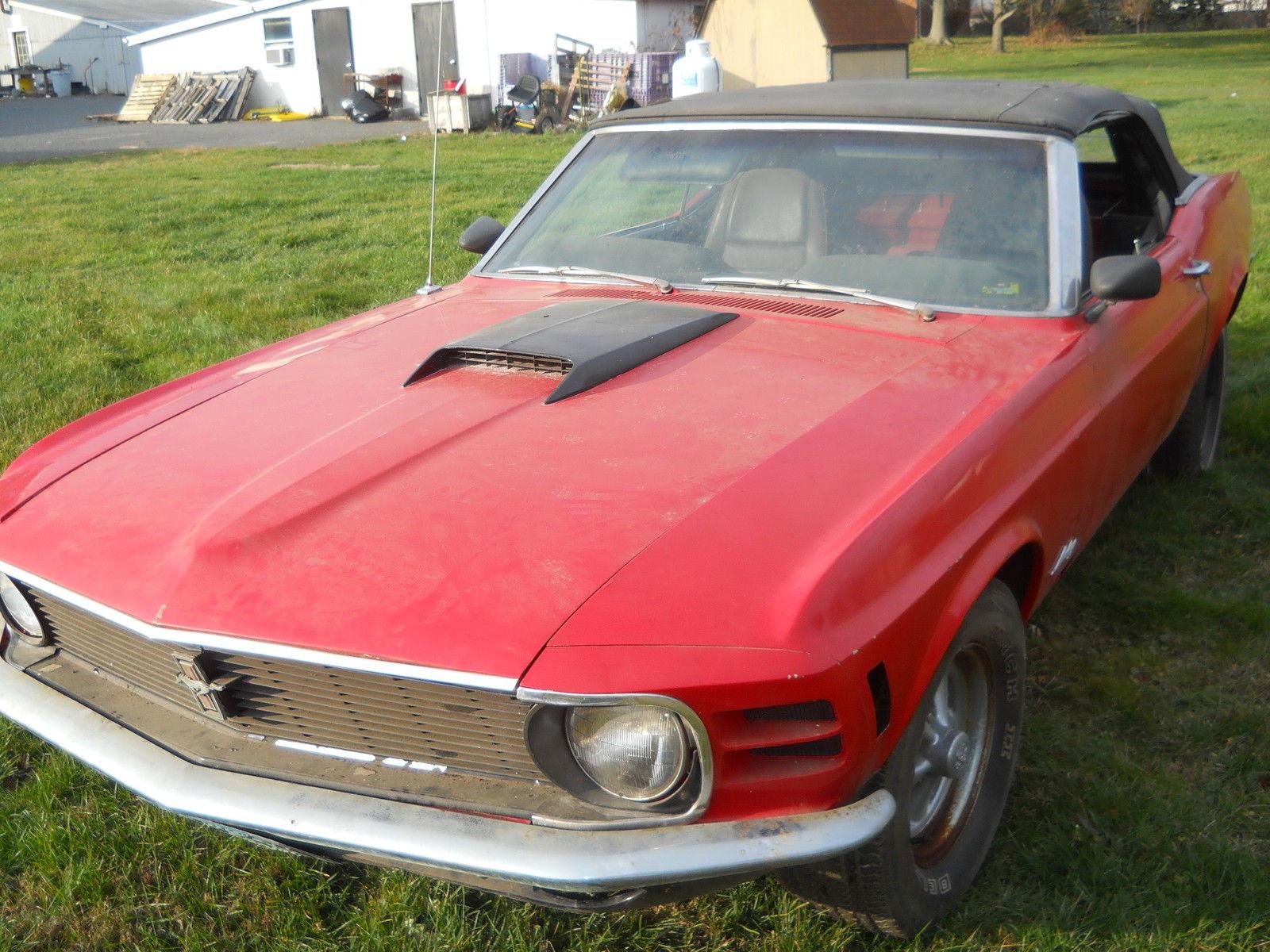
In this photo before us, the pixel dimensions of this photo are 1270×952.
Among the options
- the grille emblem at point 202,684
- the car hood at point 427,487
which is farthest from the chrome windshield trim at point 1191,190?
the grille emblem at point 202,684

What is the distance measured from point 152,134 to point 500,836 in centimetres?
2134

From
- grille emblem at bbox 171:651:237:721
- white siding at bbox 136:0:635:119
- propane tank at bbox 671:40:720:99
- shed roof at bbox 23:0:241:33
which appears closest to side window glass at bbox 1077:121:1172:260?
grille emblem at bbox 171:651:237:721

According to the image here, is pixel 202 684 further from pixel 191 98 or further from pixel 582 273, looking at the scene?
pixel 191 98

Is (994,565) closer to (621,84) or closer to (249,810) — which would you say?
(249,810)

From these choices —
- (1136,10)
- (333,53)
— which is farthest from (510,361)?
(1136,10)

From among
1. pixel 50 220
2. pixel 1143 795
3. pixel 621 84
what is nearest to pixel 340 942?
pixel 1143 795

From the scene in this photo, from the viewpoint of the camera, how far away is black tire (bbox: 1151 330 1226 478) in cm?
435

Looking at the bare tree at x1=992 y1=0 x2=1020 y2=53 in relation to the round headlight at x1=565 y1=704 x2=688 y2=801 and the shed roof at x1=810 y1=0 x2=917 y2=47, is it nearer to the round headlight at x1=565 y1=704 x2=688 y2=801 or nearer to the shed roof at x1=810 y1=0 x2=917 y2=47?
the shed roof at x1=810 y1=0 x2=917 y2=47

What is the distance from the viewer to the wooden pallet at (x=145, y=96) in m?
23.7

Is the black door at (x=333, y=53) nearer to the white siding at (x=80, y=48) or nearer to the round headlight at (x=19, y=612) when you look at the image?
the white siding at (x=80, y=48)

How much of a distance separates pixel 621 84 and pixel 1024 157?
1679cm

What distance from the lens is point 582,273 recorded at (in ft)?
11.3

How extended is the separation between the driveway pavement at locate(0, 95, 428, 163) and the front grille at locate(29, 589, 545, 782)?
16.6 metres

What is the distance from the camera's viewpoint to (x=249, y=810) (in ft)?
6.41
